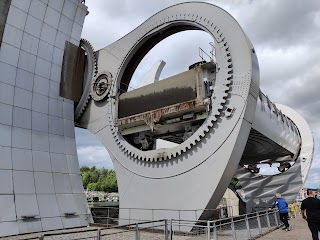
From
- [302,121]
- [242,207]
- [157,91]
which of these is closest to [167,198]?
[157,91]

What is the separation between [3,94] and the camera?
13.5 metres

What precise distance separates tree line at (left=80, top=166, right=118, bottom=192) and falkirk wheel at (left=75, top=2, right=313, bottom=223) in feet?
187

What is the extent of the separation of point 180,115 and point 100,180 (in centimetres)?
7034

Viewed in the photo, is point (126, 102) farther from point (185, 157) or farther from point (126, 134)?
point (185, 157)

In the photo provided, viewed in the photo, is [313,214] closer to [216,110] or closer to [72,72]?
[216,110]

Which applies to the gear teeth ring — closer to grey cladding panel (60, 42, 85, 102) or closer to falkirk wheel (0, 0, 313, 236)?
falkirk wheel (0, 0, 313, 236)

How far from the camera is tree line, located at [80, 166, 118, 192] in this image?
71.4 meters

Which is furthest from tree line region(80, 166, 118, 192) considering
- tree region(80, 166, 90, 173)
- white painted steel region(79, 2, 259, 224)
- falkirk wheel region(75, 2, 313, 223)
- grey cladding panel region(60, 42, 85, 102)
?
white painted steel region(79, 2, 259, 224)

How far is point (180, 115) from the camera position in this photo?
43.8 ft

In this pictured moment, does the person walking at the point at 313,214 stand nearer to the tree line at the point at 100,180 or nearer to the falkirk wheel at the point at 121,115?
the falkirk wheel at the point at 121,115

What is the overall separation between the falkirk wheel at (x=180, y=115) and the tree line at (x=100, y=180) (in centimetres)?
5688

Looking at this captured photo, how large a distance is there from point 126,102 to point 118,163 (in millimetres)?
3242

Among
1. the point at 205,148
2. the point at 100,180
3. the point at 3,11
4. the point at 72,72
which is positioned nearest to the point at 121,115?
the point at 72,72

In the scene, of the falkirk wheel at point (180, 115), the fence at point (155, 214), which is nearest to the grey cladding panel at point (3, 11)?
the falkirk wheel at point (180, 115)
